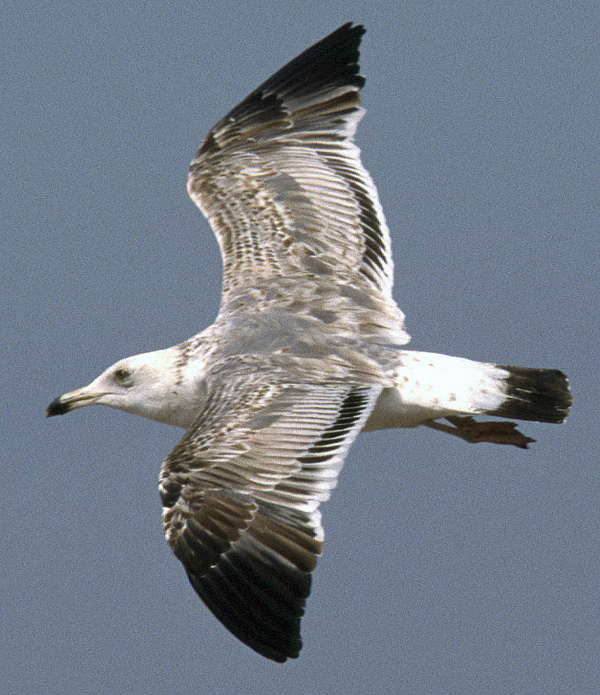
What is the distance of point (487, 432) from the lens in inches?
470

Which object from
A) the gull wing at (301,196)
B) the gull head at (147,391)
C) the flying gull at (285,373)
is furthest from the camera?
the gull wing at (301,196)

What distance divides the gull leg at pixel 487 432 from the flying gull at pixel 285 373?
1 centimetres

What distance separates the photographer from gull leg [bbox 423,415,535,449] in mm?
11836

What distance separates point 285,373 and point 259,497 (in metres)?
1.45

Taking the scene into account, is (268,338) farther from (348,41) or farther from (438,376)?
(348,41)

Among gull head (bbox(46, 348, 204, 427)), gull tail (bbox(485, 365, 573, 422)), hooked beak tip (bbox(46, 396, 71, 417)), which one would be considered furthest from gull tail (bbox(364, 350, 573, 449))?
hooked beak tip (bbox(46, 396, 71, 417))

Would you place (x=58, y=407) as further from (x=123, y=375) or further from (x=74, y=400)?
(x=123, y=375)

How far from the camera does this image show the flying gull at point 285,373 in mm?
9000

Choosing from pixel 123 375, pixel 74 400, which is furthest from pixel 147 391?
pixel 74 400

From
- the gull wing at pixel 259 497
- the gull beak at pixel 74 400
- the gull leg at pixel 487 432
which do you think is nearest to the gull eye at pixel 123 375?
the gull beak at pixel 74 400

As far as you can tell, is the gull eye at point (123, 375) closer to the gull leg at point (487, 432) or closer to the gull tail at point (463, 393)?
the gull tail at point (463, 393)

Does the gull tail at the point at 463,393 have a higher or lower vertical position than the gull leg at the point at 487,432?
higher

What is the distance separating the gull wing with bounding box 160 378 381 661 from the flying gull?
11 mm

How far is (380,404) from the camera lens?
1059 cm
